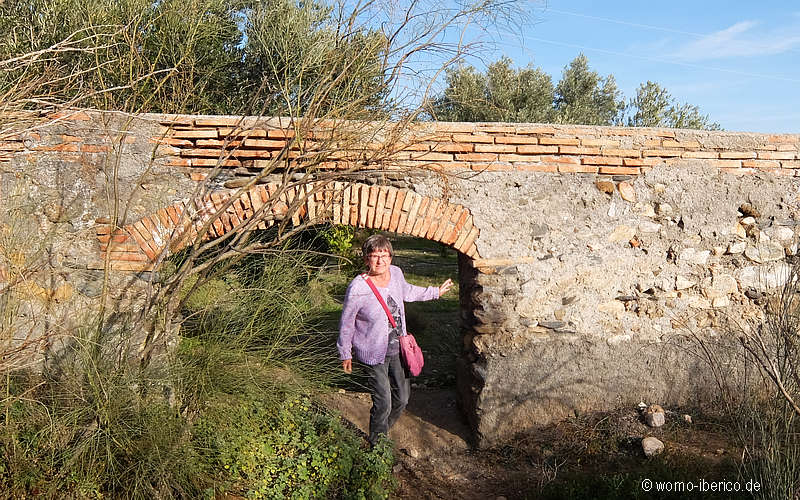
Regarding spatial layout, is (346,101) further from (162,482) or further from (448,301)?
(448,301)

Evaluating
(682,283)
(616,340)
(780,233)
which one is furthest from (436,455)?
(780,233)

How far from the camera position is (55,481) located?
11.1 ft

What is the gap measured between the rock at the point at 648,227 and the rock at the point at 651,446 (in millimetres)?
1566

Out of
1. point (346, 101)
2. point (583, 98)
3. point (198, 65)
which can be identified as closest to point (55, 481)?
point (346, 101)

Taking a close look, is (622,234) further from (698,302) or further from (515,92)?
(515,92)

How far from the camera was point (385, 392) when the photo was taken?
13.9 ft

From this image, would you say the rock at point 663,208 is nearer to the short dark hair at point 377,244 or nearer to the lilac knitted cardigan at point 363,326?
the short dark hair at point 377,244

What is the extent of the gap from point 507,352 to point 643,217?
4.93 feet

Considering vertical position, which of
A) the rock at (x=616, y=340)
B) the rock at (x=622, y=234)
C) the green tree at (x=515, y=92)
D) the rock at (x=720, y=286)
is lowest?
the rock at (x=616, y=340)

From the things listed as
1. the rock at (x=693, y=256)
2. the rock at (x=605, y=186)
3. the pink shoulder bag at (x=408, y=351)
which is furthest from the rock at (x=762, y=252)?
the pink shoulder bag at (x=408, y=351)

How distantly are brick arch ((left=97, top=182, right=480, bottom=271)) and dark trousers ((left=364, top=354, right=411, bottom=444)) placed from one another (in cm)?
100

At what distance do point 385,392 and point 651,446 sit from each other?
6.22ft

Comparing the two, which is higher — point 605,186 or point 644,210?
point 605,186

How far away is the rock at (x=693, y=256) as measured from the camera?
491cm
